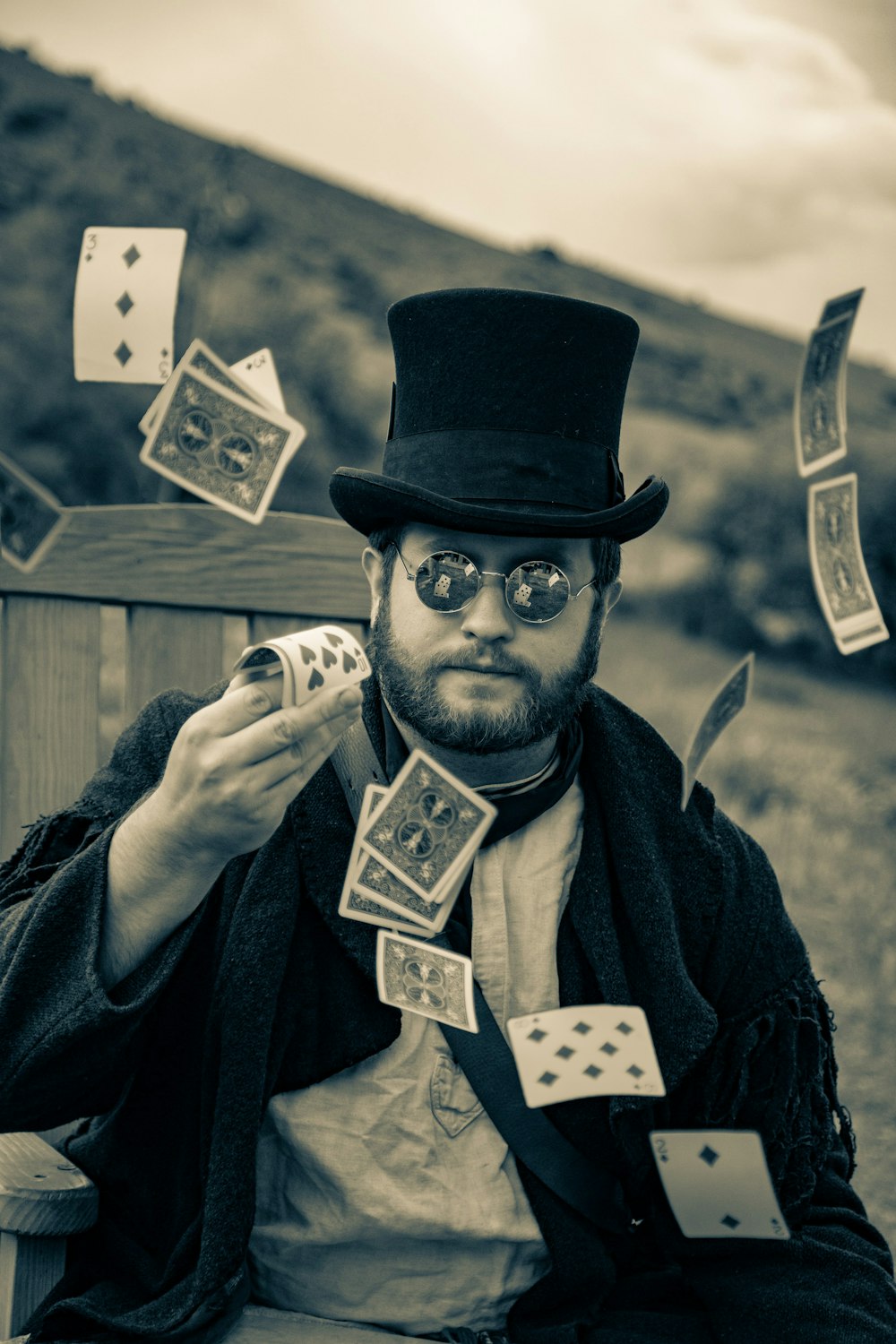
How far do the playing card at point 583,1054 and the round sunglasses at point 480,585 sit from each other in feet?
2.08

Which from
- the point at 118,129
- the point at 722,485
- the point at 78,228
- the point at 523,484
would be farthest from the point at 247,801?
the point at 118,129

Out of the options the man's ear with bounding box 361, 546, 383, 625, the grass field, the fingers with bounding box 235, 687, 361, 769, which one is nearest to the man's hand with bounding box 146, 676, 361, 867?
the fingers with bounding box 235, 687, 361, 769

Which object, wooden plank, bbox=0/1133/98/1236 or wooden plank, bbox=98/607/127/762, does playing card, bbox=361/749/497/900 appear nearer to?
Result: wooden plank, bbox=0/1133/98/1236

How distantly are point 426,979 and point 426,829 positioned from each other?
229 millimetres

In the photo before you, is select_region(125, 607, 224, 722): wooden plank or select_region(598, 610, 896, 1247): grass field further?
select_region(598, 610, 896, 1247): grass field

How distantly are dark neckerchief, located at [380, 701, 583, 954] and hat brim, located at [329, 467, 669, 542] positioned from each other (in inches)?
14.6

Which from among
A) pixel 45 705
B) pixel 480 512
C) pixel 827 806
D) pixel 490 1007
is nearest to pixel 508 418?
pixel 480 512

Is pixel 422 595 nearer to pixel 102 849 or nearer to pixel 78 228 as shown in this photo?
pixel 102 849

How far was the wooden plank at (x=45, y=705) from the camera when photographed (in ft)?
8.33

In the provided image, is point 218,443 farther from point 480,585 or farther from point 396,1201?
point 396,1201

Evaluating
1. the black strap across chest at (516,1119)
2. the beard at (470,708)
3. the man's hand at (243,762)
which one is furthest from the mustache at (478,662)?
the man's hand at (243,762)

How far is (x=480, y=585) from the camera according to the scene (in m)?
2.11

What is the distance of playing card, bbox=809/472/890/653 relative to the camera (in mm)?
2447

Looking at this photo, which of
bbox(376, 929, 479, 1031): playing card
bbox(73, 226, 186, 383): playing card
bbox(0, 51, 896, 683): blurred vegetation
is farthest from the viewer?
bbox(0, 51, 896, 683): blurred vegetation
